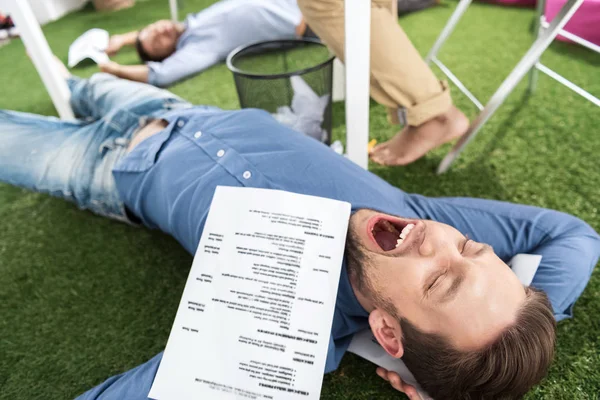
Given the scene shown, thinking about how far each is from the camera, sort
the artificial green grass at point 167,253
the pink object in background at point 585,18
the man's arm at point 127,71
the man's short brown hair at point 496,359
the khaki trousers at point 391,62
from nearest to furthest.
Answer: the man's short brown hair at point 496,359
the artificial green grass at point 167,253
the khaki trousers at point 391,62
the pink object in background at point 585,18
the man's arm at point 127,71

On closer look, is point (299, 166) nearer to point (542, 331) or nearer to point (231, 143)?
point (231, 143)

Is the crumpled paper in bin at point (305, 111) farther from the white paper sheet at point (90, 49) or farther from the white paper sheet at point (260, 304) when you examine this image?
the white paper sheet at point (90, 49)

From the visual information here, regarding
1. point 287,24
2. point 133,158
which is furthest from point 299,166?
point 287,24

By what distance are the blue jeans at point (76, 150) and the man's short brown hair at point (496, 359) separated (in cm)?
97

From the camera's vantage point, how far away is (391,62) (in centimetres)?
123

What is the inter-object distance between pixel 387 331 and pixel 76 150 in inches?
42.9

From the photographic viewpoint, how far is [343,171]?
37.9 inches

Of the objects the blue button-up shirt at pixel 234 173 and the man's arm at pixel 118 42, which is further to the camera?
the man's arm at pixel 118 42

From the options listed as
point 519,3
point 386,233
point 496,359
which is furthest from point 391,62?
point 519,3

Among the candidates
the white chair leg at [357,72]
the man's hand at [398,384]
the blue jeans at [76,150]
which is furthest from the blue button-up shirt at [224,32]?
the man's hand at [398,384]

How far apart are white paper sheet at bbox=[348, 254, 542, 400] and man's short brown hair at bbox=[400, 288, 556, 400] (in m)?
0.12

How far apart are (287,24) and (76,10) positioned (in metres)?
2.29

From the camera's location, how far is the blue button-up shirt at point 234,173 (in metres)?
0.92

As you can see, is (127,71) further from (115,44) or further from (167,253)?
(167,253)
